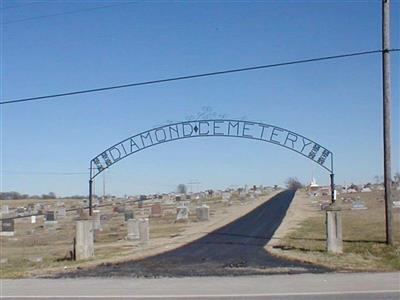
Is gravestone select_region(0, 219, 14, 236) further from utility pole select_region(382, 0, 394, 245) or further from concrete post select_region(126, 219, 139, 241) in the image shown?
utility pole select_region(382, 0, 394, 245)

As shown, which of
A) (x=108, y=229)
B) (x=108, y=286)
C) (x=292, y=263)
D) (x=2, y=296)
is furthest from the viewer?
(x=108, y=229)

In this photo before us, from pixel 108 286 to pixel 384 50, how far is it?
10770 mm

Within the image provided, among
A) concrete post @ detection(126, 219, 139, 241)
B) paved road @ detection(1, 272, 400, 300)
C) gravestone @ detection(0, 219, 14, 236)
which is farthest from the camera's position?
gravestone @ detection(0, 219, 14, 236)

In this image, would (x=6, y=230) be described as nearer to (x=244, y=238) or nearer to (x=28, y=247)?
(x=28, y=247)

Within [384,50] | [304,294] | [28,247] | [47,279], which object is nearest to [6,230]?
[28,247]

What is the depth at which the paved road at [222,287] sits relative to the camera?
31.8ft

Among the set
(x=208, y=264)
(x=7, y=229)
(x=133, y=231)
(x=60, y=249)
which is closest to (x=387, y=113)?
(x=208, y=264)

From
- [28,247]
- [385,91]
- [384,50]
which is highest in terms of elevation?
[384,50]

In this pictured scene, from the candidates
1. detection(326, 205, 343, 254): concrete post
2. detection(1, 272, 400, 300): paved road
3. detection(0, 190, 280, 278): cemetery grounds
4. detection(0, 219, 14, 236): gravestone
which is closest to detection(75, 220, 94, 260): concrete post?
detection(0, 190, 280, 278): cemetery grounds

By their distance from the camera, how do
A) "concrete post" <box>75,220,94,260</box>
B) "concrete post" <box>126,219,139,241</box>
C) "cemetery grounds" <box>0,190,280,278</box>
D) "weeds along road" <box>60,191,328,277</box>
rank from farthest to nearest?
1. "concrete post" <box>126,219,139,241</box>
2. "concrete post" <box>75,220,94,260</box>
3. "cemetery grounds" <box>0,190,280,278</box>
4. "weeds along road" <box>60,191,328,277</box>

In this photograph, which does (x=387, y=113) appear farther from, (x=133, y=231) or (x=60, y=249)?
(x=60, y=249)

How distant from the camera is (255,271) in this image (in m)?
12.8

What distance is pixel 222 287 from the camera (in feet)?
34.8

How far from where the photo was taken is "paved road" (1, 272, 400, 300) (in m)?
9.69
